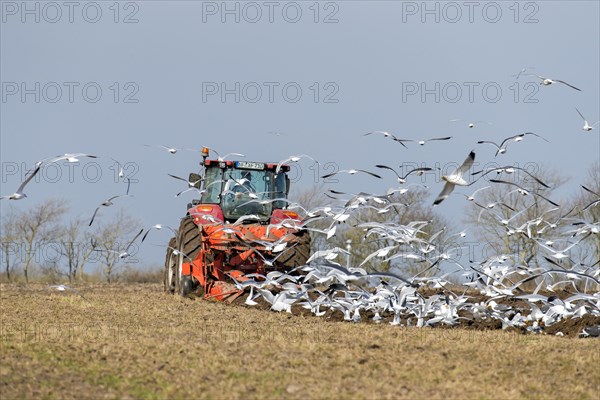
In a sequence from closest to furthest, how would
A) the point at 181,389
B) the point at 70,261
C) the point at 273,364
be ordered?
the point at 181,389 < the point at 273,364 < the point at 70,261

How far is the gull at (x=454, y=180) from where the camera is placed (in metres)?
9.17

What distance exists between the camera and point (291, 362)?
8.80 metres

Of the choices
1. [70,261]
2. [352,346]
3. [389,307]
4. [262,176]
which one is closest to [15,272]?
[70,261]

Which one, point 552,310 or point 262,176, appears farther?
point 262,176

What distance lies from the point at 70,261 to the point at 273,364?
3308cm

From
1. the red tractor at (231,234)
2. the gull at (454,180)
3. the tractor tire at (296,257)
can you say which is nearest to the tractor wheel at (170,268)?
the red tractor at (231,234)

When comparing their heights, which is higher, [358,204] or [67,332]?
[358,204]

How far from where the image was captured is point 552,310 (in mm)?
12773

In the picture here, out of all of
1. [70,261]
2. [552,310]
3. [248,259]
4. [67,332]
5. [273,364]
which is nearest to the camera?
[273,364]

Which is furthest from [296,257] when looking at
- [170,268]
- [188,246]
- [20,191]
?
[20,191]

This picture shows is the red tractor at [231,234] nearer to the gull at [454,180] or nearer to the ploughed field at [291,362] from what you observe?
the ploughed field at [291,362]

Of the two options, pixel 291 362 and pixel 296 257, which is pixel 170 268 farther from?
pixel 291 362

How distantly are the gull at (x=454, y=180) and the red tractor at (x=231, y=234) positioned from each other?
7321 millimetres

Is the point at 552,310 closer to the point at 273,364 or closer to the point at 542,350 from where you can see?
the point at 542,350
